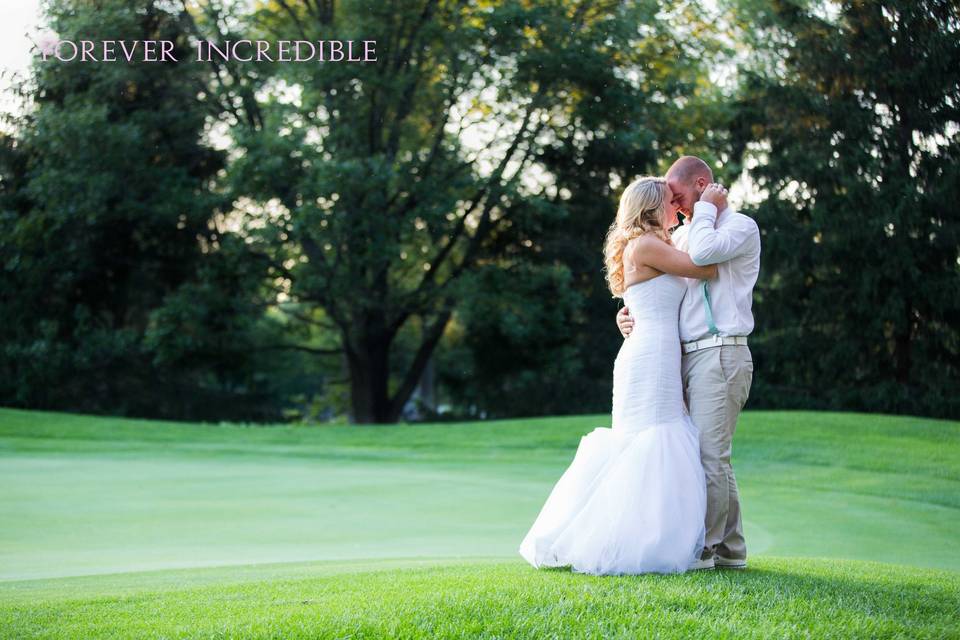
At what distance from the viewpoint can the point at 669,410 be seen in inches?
184

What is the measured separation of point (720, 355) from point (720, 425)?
1.09 ft

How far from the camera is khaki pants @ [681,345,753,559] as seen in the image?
15.2 ft

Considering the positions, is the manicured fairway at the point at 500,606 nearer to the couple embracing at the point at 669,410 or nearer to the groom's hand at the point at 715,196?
the couple embracing at the point at 669,410

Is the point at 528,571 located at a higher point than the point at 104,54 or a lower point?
lower

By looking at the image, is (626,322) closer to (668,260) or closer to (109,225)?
(668,260)

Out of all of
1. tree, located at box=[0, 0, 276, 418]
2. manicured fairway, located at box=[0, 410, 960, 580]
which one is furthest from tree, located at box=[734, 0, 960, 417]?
tree, located at box=[0, 0, 276, 418]

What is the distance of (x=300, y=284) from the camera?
20.5 meters

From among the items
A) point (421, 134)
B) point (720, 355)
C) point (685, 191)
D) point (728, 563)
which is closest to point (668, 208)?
point (685, 191)

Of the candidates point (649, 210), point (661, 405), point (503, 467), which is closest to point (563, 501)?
point (661, 405)

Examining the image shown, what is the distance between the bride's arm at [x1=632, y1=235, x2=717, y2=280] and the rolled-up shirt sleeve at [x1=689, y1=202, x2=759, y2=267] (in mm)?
A: 59

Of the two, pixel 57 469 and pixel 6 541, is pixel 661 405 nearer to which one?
pixel 6 541

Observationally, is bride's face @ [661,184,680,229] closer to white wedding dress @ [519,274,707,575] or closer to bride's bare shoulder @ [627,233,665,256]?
bride's bare shoulder @ [627,233,665,256]

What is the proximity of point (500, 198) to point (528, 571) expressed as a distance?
1814 centimetres

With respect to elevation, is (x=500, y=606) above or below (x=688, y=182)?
below
